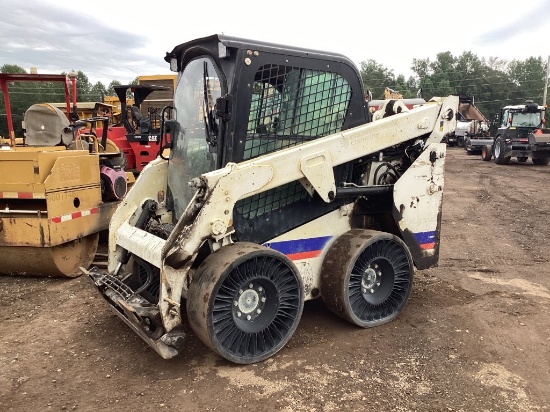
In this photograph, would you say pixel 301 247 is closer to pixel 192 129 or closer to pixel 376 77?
pixel 192 129

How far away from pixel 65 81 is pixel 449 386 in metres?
6.27

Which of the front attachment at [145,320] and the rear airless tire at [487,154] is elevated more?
the rear airless tire at [487,154]

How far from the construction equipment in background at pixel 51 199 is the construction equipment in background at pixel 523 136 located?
16153 millimetres

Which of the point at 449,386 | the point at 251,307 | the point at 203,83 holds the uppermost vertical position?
the point at 203,83

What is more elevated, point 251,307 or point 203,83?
point 203,83

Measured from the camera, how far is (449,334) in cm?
396

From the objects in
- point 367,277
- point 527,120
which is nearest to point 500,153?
point 527,120

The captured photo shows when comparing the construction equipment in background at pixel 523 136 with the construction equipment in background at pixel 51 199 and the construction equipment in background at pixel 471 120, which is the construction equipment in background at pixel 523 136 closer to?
the construction equipment in background at pixel 471 120

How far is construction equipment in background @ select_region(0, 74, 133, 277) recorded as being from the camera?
5062mm

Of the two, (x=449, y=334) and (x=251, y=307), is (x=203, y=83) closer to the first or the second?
(x=251, y=307)

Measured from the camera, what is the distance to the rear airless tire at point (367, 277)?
12.9 feet

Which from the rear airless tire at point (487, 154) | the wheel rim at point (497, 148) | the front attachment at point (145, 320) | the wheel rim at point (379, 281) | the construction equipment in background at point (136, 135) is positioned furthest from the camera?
the rear airless tire at point (487, 154)

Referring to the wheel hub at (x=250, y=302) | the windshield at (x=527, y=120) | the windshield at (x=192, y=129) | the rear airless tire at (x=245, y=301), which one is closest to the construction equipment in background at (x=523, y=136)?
the windshield at (x=527, y=120)

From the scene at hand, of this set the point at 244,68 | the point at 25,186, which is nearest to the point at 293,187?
the point at 244,68
